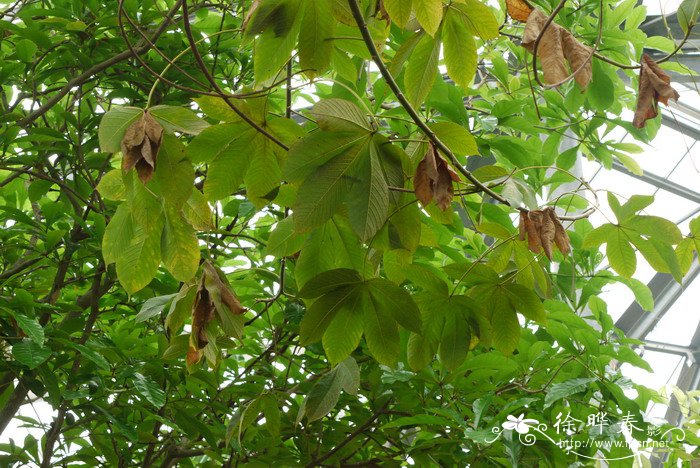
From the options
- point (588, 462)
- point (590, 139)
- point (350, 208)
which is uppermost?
point (590, 139)

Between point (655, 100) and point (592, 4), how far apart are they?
0.98m

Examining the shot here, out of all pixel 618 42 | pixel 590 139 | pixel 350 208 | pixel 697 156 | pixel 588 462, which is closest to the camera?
pixel 350 208

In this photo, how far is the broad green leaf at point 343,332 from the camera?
1.05 metres

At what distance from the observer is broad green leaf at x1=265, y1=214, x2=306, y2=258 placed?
3.73ft

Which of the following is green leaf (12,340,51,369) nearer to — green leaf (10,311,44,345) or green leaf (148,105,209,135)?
green leaf (10,311,44,345)

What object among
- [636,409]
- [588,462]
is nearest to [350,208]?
[636,409]

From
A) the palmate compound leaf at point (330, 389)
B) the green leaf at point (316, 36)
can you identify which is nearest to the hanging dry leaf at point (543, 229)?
the green leaf at point (316, 36)

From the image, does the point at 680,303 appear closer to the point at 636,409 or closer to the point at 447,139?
the point at 636,409

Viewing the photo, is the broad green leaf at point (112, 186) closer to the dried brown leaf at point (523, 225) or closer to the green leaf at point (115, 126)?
the green leaf at point (115, 126)

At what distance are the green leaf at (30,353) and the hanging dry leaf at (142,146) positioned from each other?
591mm

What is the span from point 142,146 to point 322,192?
22 cm

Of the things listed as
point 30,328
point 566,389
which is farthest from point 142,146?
point 566,389

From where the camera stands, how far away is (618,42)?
6.05 feet

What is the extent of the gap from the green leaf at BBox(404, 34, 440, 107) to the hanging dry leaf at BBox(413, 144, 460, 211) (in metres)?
0.16
